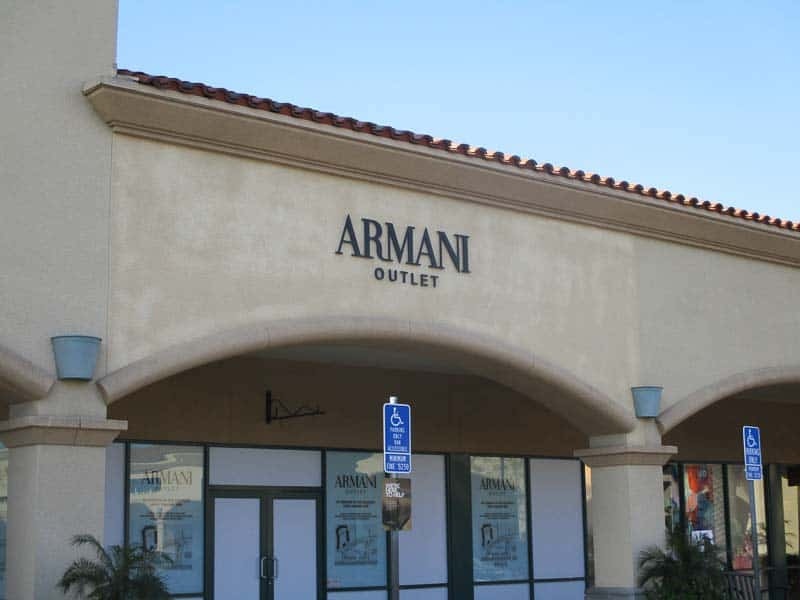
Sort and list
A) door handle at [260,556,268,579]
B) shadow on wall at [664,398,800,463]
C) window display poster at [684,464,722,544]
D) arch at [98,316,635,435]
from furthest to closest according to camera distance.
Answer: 1. shadow on wall at [664,398,800,463]
2. window display poster at [684,464,722,544]
3. door handle at [260,556,268,579]
4. arch at [98,316,635,435]

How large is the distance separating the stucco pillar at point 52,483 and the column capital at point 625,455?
765 cm

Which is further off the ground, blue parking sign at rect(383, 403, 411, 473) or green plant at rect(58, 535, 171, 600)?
blue parking sign at rect(383, 403, 411, 473)

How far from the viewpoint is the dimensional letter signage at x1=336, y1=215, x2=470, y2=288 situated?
1422 cm

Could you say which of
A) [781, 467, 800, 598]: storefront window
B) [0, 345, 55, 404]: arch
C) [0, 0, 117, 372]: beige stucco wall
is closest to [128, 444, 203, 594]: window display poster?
[0, 0, 117, 372]: beige stucco wall

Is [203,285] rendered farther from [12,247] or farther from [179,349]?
[12,247]

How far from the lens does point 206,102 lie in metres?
12.7

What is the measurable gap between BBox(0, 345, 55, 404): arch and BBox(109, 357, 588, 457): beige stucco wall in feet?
15.5

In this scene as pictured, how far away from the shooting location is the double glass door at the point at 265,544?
16969 millimetres

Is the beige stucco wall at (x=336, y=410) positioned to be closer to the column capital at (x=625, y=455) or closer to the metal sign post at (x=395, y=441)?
the column capital at (x=625, y=455)

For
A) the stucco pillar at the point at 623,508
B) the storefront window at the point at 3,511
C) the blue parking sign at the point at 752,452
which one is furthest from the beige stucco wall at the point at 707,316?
the storefront window at the point at 3,511

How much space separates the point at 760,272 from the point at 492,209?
5.88 m

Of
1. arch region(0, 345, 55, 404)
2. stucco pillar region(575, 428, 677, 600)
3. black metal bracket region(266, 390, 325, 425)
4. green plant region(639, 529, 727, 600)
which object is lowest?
green plant region(639, 529, 727, 600)

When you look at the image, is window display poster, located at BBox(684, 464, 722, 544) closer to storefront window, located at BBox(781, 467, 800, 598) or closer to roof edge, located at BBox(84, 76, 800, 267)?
storefront window, located at BBox(781, 467, 800, 598)

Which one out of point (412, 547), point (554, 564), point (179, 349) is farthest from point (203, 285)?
point (554, 564)
